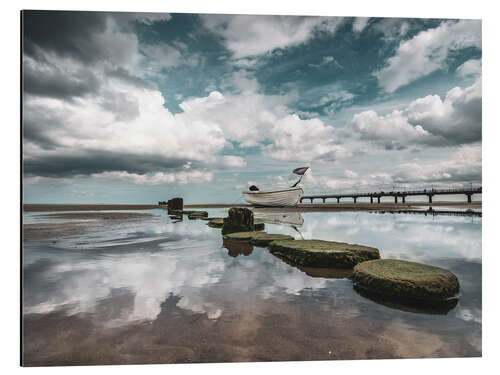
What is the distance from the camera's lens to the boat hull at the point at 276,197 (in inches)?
1663

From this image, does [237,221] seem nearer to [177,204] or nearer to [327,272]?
[327,272]

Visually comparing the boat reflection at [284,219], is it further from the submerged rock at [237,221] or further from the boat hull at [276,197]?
the boat hull at [276,197]

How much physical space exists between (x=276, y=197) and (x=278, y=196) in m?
0.58

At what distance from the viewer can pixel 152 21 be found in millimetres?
5188

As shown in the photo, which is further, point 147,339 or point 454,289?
point 454,289

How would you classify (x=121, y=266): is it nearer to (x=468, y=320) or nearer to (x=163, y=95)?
(x=163, y=95)

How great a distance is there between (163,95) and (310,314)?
551 centimetres

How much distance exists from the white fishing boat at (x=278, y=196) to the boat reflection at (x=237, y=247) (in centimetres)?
3019

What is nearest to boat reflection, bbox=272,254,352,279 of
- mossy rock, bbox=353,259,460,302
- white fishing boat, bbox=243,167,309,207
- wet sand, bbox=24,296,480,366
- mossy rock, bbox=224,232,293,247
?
mossy rock, bbox=353,259,460,302

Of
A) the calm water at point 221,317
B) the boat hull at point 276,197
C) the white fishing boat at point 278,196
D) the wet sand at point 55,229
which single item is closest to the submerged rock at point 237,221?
the calm water at point 221,317

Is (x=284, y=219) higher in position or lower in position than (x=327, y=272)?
lower

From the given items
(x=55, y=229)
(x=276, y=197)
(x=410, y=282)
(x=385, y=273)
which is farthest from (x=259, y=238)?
(x=276, y=197)

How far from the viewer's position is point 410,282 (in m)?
4.30

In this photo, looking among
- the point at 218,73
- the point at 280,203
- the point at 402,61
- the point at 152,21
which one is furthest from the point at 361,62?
the point at 280,203
